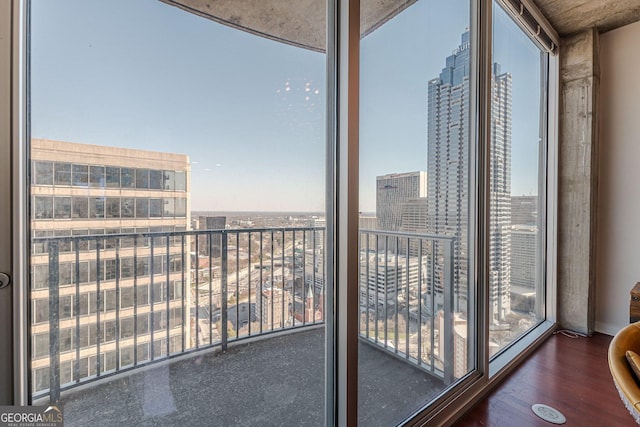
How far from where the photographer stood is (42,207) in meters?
0.89

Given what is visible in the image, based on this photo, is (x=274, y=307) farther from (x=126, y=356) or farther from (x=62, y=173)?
(x=62, y=173)

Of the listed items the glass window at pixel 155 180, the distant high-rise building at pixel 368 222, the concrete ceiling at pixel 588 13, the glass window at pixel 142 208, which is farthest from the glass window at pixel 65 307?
the concrete ceiling at pixel 588 13

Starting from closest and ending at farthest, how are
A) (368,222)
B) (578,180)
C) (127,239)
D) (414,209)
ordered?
1. (127,239)
2. (368,222)
3. (414,209)
4. (578,180)

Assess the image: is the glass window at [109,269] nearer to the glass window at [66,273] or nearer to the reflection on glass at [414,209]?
the glass window at [66,273]

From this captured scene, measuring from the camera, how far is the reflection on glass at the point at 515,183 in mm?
2264

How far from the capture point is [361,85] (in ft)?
4.40

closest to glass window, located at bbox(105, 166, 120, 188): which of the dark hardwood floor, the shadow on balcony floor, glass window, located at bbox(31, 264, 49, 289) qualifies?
glass window, located at bbox(31, 264, 49, 289)

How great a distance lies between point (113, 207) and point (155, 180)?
0.19 meters

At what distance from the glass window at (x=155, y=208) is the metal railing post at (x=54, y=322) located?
0.35 m

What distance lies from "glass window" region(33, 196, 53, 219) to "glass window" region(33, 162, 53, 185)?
0.04m

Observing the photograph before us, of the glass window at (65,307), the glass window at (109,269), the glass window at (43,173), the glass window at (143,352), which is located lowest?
the glass window at (143,352)

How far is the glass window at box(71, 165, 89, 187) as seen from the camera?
3.27 ft

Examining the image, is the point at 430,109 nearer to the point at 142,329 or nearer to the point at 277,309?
the point at 277,309

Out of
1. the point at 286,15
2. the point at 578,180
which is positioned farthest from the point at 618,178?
the point at 286,15
